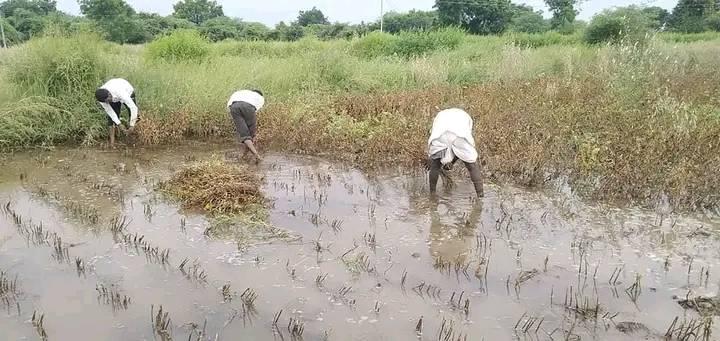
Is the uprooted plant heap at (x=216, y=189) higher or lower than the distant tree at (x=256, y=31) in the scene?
lower

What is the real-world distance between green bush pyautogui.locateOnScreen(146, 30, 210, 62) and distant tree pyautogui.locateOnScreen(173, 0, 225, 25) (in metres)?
42.8

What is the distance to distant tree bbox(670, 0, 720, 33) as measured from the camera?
36938mm

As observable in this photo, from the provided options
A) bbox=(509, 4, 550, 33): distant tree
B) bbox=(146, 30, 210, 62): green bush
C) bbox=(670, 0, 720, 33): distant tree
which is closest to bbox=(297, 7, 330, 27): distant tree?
bbox=(509, 4, 550, 33): distant tree

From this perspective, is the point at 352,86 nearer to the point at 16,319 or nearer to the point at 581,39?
the point at 16,319

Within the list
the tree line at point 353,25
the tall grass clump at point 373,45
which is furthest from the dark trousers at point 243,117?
the tree line at point 353,25

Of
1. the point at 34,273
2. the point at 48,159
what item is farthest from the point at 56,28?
the point at 34,273

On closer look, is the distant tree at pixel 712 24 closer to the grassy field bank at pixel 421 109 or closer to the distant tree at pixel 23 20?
the grassy field bank at pixel 421 109

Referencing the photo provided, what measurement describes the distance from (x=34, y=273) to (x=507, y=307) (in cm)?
373

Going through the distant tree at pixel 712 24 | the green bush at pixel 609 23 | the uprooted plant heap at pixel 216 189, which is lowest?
the uprooted plant heap at pixel 216 189

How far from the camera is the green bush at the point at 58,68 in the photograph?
922 centimetres

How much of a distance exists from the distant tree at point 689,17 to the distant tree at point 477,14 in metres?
12.1

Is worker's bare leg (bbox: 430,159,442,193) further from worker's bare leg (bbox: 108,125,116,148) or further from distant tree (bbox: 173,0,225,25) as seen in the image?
distant tree (bbox: 173,0,225,25)

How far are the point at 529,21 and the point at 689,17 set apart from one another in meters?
15.5

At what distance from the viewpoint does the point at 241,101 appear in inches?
298
